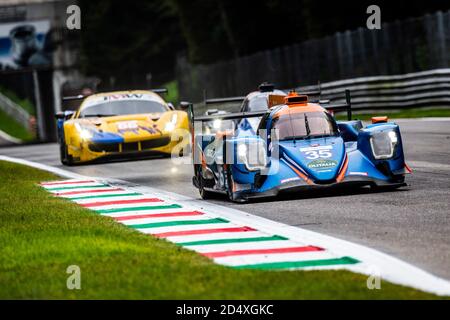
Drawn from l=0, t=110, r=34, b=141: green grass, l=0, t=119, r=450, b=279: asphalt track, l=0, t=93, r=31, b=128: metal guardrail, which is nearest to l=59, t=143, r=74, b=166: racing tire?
l=0, t=119, r=450, b=279: asphalt track

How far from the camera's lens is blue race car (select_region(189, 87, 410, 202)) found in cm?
1353

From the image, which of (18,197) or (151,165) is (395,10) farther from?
(18,197)

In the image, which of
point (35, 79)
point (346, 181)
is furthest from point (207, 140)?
point (35, 79)

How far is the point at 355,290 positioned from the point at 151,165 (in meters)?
14.3

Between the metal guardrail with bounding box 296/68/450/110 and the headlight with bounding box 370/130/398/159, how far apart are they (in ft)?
55.1

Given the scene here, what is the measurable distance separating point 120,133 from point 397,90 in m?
12.7

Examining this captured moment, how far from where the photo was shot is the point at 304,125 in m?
14.3

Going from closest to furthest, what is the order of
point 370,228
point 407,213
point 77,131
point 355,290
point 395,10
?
point 355,290 → point 370,228 → point 407,213 → point 77,131 → point 395,10

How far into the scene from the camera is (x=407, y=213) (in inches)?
455

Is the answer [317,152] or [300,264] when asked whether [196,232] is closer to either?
[300,264]

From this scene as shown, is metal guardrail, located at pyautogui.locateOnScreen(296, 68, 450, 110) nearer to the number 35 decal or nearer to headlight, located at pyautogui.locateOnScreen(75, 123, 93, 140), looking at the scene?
headlight, located at pyautogui.locateOnScreen(75, 123, 93, 140)

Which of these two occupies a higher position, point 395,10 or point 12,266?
point 395,10

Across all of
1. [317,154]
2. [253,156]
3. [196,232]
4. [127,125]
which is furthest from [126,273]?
[127,125]

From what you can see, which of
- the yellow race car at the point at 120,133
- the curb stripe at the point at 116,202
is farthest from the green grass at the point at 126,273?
the yellow race car at the point at 120,133
